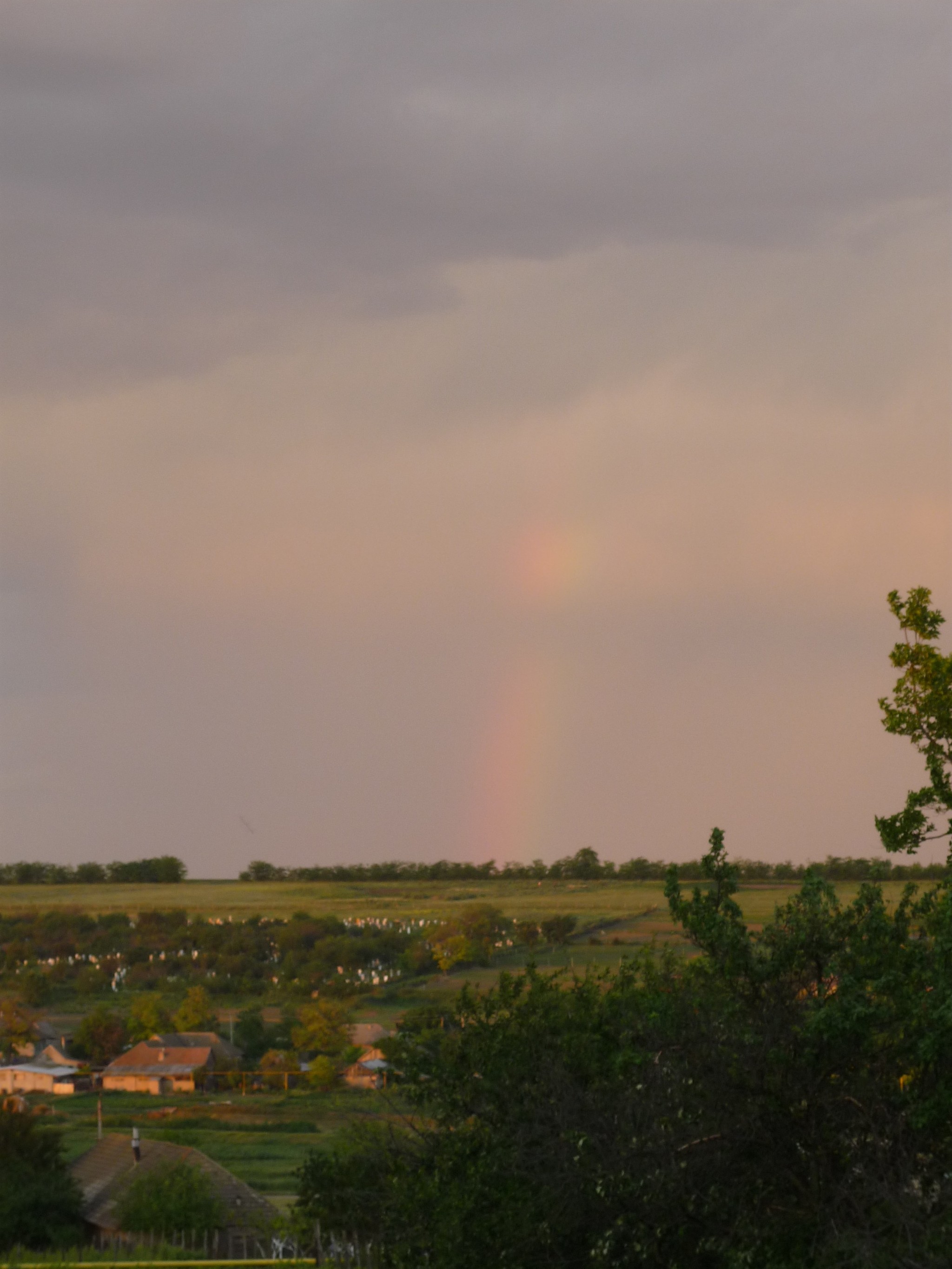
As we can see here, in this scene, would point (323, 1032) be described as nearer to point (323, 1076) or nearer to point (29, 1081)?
point (323, 1076)

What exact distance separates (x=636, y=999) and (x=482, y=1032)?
8.33 ft

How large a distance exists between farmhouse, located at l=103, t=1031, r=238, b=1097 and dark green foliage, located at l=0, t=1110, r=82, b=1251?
78.2m

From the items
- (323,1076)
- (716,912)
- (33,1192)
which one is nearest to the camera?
(716,912)

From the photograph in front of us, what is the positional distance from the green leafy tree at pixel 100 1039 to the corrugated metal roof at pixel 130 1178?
278 feet

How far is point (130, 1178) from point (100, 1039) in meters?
95.7

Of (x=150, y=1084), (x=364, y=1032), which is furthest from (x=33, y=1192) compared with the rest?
(x=364, y=1032)

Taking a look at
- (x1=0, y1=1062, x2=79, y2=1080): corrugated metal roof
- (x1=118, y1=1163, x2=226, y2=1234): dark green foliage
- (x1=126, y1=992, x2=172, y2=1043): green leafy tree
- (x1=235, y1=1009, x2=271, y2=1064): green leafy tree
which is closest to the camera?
(x1=118, y1=1163, x2=226, y2=1234): dark green foliage

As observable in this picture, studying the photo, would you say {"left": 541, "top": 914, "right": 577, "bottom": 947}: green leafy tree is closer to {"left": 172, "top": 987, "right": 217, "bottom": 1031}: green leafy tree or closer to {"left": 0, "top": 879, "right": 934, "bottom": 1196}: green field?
{"left": 0, "top": 879, "right": 934, "bottom": 1196}: green field

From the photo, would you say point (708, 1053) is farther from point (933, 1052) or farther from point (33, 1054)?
point (33, 1054)

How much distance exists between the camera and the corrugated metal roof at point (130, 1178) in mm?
53344

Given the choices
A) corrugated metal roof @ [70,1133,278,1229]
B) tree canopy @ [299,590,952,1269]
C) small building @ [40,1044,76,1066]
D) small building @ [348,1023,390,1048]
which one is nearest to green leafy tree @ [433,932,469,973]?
small building @ [348,1023,390,1048]

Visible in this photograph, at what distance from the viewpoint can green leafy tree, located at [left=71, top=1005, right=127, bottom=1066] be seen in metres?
147

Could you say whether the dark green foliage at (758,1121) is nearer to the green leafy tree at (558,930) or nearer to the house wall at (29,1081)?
the house wall at (29,1081)

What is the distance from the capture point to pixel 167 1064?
135625 millimetres
